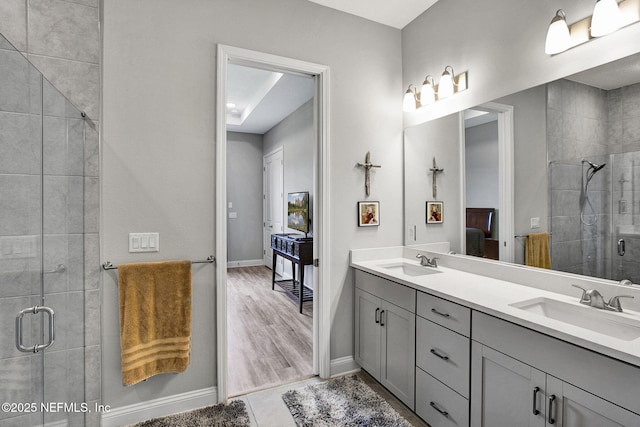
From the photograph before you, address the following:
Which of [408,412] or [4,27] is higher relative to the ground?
[4,27]

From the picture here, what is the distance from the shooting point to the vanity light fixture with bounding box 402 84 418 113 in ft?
8.59

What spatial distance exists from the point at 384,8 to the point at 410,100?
0.71 metres

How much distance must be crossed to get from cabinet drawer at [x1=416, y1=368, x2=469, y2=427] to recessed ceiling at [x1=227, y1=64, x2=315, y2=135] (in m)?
2.81

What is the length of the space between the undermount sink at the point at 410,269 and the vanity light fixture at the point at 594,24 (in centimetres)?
148

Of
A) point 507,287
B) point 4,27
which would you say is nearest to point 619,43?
point 507,287

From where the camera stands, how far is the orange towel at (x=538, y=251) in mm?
1789

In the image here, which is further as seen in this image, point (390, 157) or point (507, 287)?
point (390, 157)

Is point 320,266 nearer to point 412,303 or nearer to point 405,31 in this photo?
point 412,303

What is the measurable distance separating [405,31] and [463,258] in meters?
1.92

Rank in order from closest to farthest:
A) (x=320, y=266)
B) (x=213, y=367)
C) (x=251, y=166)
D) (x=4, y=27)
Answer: (x=4, y=27) → (x=213, y=367) → (x=320, y=266) → (x=251, y=166)

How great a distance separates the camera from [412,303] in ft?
6.44

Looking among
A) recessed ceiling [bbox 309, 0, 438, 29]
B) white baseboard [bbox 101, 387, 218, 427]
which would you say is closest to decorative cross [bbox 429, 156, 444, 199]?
recessed ceiling [bbox 309, 0, 438, 29]

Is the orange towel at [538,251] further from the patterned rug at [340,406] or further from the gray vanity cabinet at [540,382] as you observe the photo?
the patterned rug at [340,406]

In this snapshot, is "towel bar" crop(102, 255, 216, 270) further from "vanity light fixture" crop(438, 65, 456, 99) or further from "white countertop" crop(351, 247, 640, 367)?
"vanity light fixture" crop(438, 65, 456, 99)
